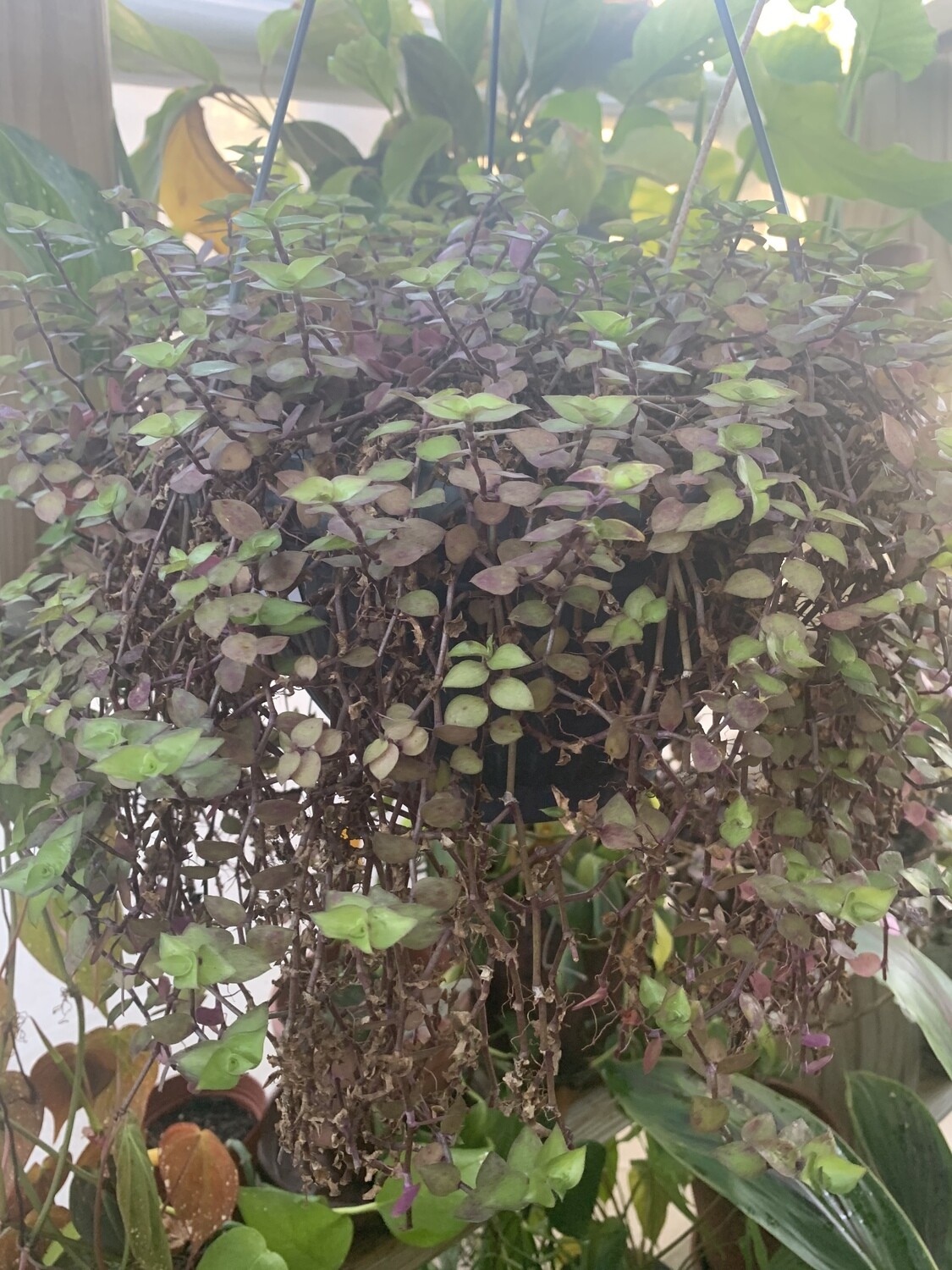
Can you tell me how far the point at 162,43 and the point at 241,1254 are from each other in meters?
0.98

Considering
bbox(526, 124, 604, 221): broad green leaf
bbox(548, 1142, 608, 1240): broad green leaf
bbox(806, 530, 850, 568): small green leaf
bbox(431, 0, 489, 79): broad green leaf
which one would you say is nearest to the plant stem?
bbox(526, 124, 604, 221): broad green leaf

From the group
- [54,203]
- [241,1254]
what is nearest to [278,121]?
[54,203]

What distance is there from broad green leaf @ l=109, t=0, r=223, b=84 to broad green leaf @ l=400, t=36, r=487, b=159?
0.64 ft

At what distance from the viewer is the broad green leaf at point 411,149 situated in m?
0.80

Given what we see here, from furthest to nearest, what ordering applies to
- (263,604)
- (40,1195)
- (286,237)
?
(40,1195) → (286,237) → (263,604)

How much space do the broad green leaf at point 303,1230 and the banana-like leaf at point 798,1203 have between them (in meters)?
0.21

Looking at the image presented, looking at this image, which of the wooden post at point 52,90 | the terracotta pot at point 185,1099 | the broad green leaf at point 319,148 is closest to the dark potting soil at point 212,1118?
the terracotta pot at point 185,1099

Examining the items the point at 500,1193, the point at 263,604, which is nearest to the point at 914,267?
the point at 263,604

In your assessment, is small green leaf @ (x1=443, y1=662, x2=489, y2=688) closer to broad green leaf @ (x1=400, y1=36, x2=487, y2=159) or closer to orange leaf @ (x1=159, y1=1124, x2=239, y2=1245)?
orange leaf @ (x1=159, y1=1124, x2=239, y2=1245)

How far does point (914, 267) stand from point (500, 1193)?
0.53m

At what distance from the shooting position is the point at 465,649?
35 centimetres

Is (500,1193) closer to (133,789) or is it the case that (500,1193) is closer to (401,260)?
(133,789)

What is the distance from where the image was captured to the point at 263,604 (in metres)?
0.36

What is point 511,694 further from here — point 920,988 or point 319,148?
point 319,148
